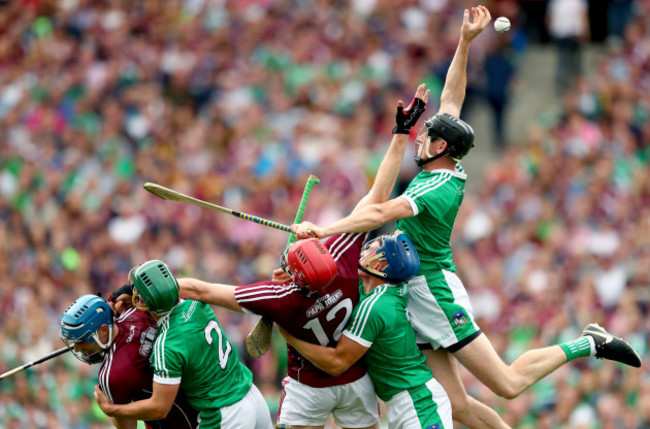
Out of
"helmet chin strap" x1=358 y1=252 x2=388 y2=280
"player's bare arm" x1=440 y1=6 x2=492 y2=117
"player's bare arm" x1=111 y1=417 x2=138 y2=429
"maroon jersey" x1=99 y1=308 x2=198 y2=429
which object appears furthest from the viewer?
"player's bare arm" x1=440 y1=6 x2=492 y2=117

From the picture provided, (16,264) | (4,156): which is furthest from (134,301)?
(4,156)

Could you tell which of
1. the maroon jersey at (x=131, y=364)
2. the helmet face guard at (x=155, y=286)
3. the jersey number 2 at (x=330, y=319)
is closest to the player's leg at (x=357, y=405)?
the jersey number 2 at (x=330, y=319)

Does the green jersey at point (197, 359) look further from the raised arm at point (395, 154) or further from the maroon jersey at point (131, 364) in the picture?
the raised arm at point (395, 154)

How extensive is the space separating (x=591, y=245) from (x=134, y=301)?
7.47 meters

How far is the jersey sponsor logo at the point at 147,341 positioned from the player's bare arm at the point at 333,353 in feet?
3.01

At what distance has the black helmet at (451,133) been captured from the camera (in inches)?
327

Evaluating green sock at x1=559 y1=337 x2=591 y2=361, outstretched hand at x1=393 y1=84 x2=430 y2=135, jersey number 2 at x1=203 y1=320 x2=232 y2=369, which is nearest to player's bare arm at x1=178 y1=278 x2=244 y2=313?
jersey number 2 at x1=203 y1=320 x2=232 y2=369

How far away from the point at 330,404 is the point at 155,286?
1.60 m

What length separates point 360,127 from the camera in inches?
655

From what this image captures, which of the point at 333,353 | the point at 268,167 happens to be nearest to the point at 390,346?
the point at 333,353

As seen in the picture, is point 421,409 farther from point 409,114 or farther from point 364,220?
point 409,114

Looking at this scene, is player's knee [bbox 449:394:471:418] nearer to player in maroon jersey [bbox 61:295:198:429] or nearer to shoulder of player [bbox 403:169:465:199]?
shoulder of player [bbox 403:169:465:199]

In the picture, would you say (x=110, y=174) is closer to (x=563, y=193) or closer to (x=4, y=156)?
(x=4, y=156)

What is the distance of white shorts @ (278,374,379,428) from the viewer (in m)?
8.41
